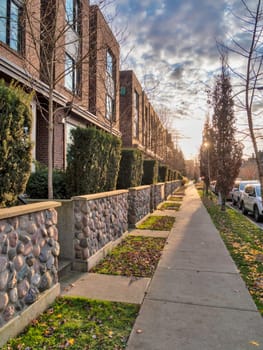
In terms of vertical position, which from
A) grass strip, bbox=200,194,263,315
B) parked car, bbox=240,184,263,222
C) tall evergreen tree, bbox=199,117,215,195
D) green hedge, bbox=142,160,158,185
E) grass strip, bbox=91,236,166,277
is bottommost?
grass strip, bbox=200,194,263,315

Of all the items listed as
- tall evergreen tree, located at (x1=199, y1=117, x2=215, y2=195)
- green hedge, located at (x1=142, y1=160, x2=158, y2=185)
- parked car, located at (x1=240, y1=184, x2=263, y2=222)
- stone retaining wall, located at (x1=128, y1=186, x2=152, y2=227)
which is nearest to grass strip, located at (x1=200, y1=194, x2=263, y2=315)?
parked car, located at (x1=240, y1=184, x2=263, y2=222)

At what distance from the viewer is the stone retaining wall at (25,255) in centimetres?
285

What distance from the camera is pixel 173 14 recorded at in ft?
26.1

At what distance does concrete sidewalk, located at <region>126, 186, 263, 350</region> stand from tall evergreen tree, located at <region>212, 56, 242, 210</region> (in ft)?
32.6

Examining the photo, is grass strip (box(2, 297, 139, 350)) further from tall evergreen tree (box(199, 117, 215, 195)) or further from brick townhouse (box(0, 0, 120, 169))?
tall evergreen tree (box(199, 117, 215, 195))

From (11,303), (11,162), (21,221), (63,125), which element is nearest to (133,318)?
(11,303)

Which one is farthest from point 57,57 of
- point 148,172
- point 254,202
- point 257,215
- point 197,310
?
point 254,202

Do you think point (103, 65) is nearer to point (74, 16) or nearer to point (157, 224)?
point (74, 16)

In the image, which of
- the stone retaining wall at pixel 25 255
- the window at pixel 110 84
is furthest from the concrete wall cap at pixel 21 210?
the window at pixel 110 84

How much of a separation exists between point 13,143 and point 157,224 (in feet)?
24.1

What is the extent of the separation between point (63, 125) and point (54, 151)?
4.43 ft

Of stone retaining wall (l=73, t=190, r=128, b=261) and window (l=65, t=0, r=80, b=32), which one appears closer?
stone retaining wall (l=73, t=190, r=128, b=261)

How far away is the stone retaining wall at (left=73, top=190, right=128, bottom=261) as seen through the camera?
16.6ft

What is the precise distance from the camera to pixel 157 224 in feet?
33.4
